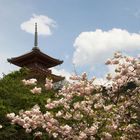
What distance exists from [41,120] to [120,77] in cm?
200

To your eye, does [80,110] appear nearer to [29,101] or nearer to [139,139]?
[139,139]

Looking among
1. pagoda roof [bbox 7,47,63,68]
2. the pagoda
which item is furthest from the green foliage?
pagoda roof [bbox 7,47,63,68]

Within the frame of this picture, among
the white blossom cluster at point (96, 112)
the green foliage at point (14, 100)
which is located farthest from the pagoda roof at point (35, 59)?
the white blossom cluster at point (96, 112)

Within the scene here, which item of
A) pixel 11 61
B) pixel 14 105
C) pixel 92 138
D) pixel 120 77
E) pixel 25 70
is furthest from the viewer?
pixel 11 61

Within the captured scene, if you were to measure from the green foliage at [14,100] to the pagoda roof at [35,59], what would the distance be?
70.7 feet

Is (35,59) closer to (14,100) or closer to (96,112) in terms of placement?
(14,100)

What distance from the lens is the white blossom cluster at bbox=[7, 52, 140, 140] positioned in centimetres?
1026

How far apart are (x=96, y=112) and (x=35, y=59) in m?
38.2

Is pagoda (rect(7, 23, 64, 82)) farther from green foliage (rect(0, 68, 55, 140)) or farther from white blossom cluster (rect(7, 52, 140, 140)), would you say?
white blossom cluster (rect(7, 52, 140, 140))

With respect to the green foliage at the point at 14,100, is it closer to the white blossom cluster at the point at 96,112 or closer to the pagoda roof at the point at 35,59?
the white blossom cluster at the point at 96,112

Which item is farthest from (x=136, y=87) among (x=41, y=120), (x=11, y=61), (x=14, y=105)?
(x=11, y=61)

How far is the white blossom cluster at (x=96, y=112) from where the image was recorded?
10258 millimetres

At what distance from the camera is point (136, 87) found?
10.8m

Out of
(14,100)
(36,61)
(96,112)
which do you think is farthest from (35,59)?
(96,112)
